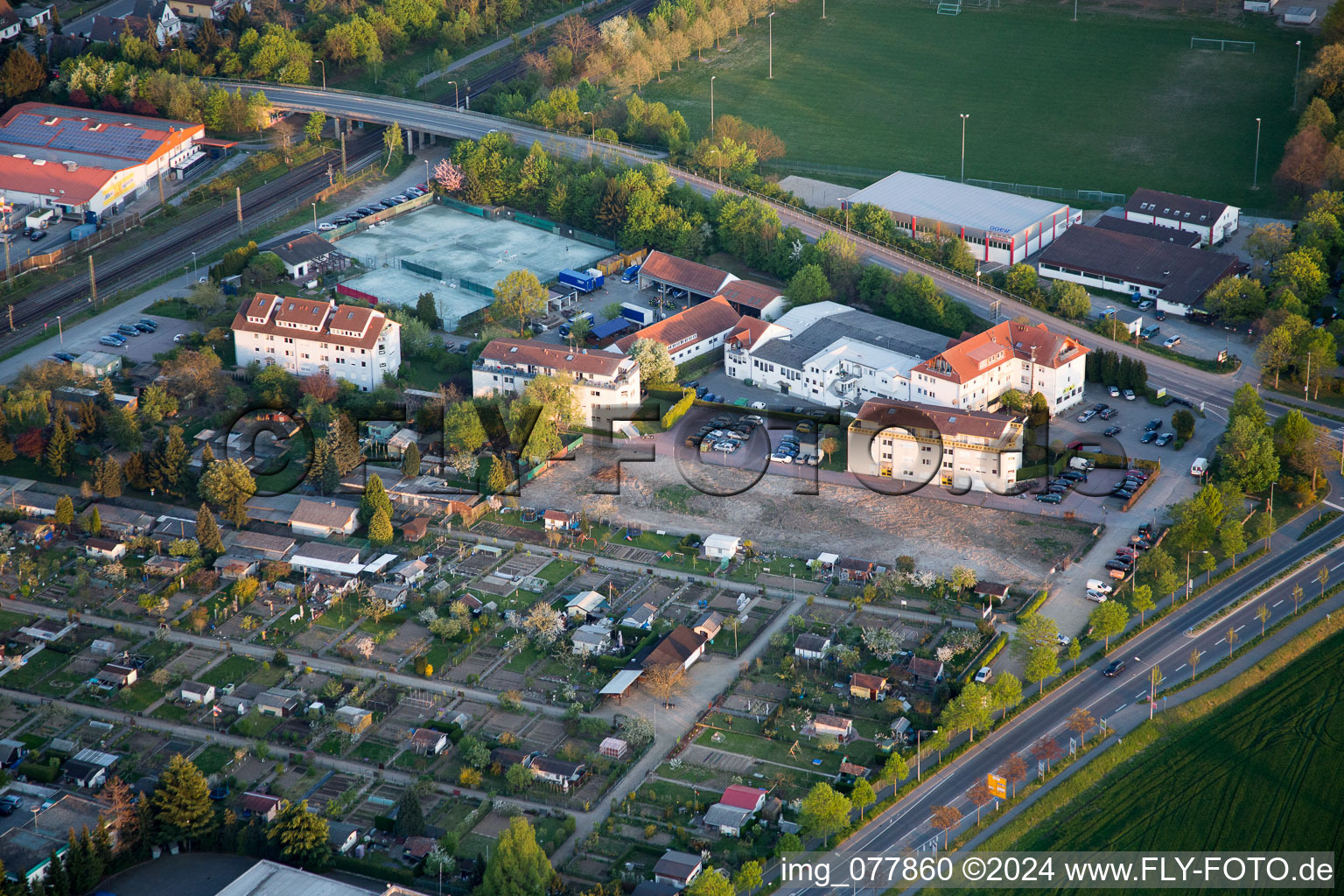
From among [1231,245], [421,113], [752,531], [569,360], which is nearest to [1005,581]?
[752,531]

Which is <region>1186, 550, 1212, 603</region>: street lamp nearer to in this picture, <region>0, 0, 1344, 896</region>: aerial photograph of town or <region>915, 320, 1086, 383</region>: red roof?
<region>0, 0, 1344, 896</region>: aerial photograph of town

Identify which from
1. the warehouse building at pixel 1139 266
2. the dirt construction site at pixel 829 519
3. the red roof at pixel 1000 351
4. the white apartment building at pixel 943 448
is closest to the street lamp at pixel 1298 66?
the warehouse building at pixel 1139 266

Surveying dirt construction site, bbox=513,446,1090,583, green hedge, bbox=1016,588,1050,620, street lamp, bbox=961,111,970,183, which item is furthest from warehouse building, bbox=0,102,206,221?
green hedge, bbox=1016,588,1050,620

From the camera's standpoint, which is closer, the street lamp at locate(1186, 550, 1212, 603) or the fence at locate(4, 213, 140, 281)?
the street lamp at locate(1186, 550, 1212, 603)

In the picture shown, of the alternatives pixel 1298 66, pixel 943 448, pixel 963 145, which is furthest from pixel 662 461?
pixel 1298 66

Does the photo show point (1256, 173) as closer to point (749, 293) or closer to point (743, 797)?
point (749, 293)

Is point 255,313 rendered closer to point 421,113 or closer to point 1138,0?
point 421,113
